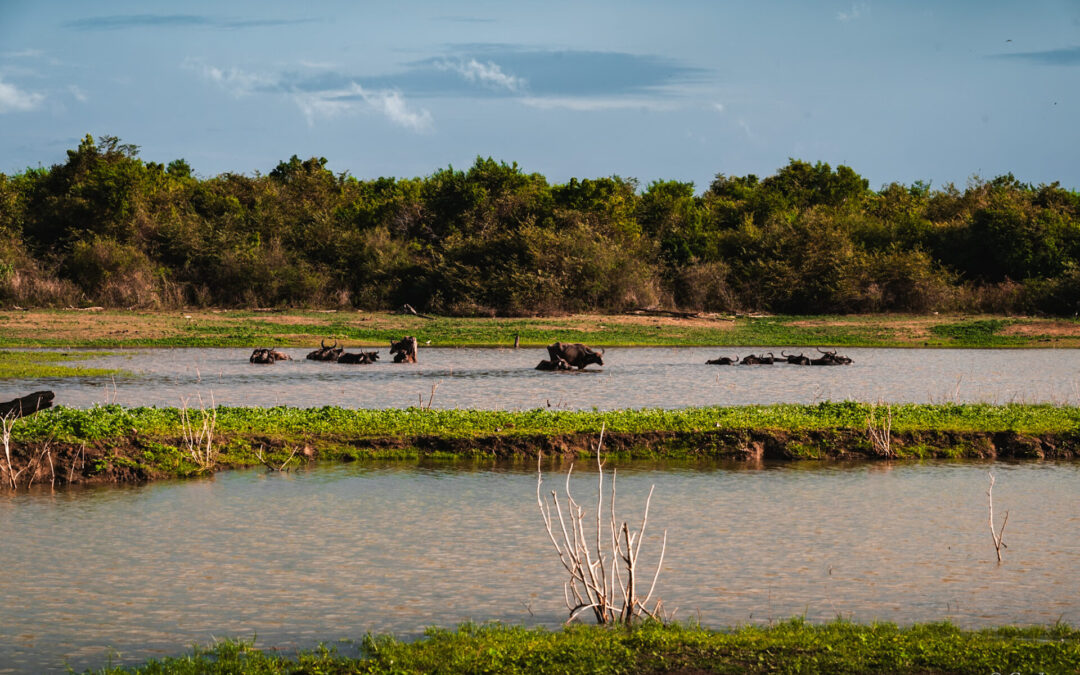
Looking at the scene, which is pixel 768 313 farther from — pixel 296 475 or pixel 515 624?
pixel 515 624

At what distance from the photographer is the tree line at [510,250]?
5106 centimetres

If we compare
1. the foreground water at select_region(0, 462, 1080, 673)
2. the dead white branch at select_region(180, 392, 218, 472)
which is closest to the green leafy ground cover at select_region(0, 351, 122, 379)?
the dead white branch at select_region(180, 392, 218, 472)

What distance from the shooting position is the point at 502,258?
172 feet

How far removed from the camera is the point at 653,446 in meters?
16.1

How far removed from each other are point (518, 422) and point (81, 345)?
24.3 meters

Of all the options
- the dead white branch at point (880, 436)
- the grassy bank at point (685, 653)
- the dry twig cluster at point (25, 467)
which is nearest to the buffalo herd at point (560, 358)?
the dead white branch at point (880, 436)

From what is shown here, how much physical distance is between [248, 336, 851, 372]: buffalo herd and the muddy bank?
13.4 m

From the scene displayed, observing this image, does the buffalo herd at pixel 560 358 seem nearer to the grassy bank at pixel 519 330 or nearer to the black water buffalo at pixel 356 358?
the black water buffalo at pixel 356 358

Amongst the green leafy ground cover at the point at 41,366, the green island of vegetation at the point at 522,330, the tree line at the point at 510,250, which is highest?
the tree line at the point at 510,250

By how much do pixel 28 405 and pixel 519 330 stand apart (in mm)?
27386

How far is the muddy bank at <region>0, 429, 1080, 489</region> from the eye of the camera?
50.1 ft

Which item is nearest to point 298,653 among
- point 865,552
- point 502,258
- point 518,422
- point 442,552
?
point 442,552

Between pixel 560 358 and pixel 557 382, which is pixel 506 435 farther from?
pixel 560 358

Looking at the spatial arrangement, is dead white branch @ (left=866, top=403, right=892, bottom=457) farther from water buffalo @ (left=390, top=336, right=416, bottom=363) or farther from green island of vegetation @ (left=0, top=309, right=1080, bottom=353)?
green island of vegetation @ (left=0, top=309, right=1080, bottom=353)
